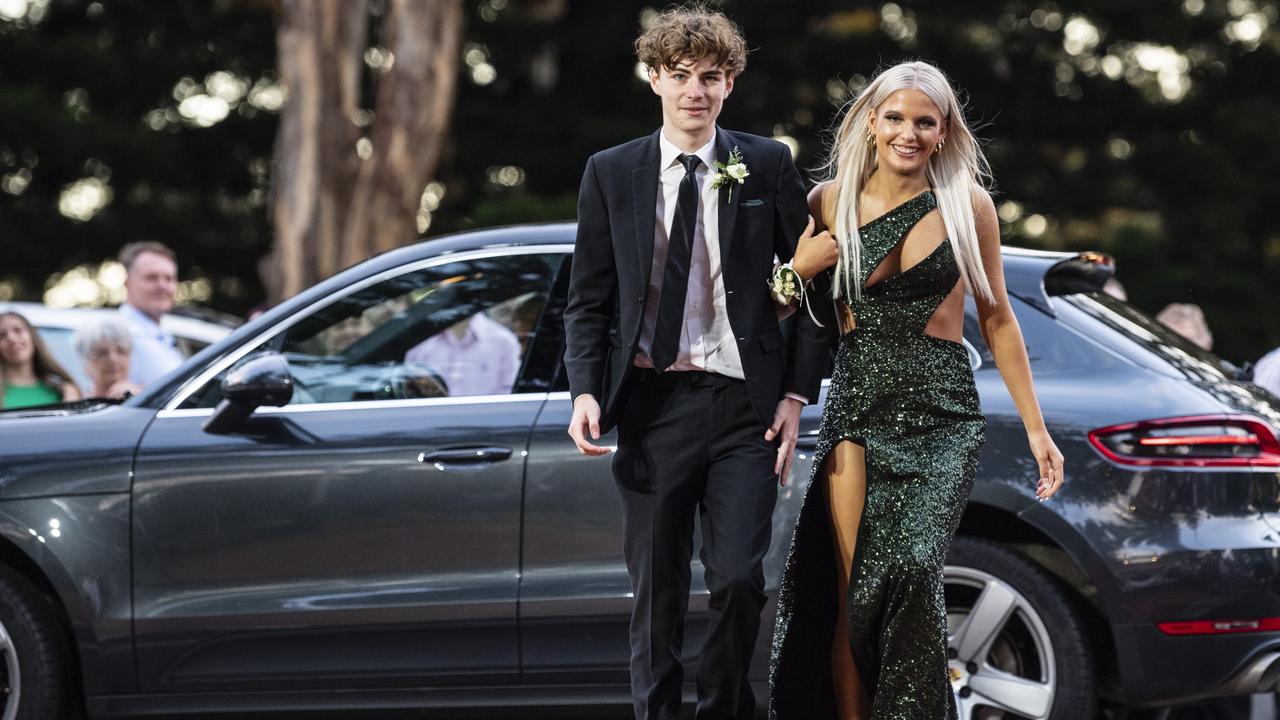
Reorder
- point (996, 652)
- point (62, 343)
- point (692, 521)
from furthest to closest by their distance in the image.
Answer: point (62, 343)
point (996, 652)
point (692, 521)

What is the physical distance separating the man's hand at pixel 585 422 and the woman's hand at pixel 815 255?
570mm

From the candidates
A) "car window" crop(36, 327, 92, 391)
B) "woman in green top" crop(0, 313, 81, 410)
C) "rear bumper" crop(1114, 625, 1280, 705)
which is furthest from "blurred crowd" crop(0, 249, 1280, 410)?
"rear bumper" crop(1114, 625, 1280, 705)

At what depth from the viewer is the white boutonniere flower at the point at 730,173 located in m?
3.86

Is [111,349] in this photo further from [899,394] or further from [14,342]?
[899,394]

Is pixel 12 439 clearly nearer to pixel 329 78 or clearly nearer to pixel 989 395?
pixel 989 395

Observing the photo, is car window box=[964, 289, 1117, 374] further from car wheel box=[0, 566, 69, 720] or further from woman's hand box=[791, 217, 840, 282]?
car wheel box=[0, 566, 69, 720]

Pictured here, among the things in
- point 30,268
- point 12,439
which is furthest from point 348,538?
point 30,268

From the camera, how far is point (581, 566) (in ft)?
15.7

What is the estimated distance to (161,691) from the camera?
499 cm

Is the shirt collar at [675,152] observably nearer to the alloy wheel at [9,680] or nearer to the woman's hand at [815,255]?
the woman's hand at [815,255]

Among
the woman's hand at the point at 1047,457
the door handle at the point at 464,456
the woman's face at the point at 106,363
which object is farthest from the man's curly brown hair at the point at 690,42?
the woman's face at the point at 106,363

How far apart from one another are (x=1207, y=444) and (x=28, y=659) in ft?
11.5

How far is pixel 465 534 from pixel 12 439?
148cm

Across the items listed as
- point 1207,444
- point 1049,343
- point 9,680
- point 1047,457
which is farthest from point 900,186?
point 9,680
